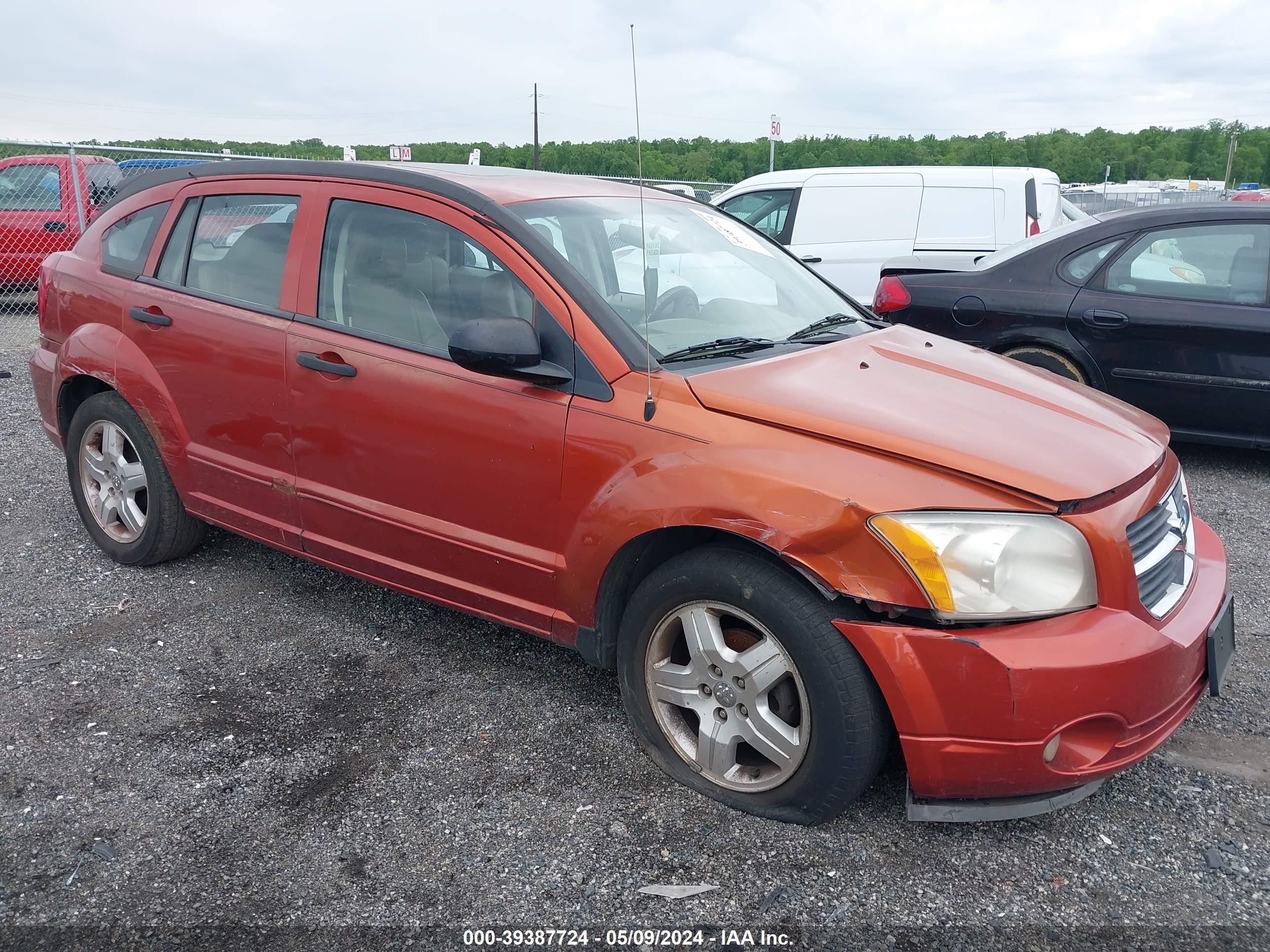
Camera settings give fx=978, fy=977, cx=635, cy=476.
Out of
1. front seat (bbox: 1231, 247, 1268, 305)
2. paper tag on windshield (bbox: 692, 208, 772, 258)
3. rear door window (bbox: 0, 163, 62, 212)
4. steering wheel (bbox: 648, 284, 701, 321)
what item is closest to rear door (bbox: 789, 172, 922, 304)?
front seat (bbox: 1231, 247, 1268, 305)

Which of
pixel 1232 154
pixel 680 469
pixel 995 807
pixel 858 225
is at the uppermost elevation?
pixel 1232 154

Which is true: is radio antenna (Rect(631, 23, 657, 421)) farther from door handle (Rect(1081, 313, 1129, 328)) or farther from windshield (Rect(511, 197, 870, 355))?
door handle (Rect(1081, 313, 1129, 328))

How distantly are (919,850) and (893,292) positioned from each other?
14.3 ft

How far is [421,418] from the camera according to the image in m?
3.04

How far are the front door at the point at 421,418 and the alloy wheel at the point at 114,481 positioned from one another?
3.79ft

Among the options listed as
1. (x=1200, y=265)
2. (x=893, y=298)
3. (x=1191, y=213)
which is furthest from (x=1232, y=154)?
(x=893, y=298)

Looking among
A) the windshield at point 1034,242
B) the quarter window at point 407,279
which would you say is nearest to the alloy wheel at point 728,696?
the quarter window at point 407,279

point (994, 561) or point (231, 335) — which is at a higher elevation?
point (231, 335)

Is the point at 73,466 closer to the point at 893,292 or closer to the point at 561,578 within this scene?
the point at 561,578

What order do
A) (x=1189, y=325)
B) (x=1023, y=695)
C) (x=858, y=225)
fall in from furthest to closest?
(x=858, y=225) → (x=1189, y=325) → (x=1023, y=695)

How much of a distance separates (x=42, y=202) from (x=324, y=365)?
31.9 feet

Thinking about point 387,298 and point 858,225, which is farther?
point 858,225

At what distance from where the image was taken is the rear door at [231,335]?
345 centimetres

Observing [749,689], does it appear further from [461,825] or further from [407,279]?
[407,279]
